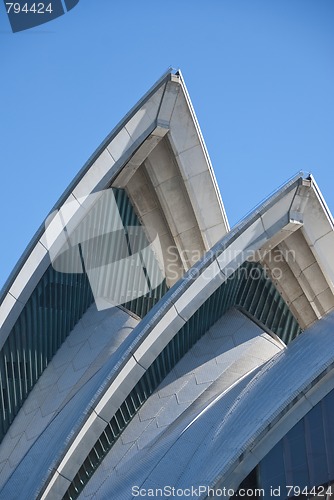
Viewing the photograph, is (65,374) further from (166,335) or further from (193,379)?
(166,335)

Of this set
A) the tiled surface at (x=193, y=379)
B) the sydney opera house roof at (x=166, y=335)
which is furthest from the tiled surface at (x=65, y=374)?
the tiled surface at (x=193, y=379)

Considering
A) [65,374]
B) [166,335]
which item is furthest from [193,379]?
[65,374]

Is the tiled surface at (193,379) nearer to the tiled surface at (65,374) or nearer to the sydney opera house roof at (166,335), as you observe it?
the sydney opera house roof at (166,335)

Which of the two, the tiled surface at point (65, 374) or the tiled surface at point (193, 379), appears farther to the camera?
the tiled surface at point (65, 374)

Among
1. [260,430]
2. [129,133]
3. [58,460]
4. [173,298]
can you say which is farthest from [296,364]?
[129,133]

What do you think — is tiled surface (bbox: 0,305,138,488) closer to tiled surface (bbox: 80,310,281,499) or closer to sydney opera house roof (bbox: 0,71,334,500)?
sydney opera house roof (bbox: 0,71,334,500)

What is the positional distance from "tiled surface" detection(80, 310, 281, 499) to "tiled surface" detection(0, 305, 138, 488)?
7.47 ft

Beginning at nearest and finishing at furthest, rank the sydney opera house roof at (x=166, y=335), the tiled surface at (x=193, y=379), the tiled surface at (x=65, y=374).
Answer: the sydney opera house roof at (x=166, y=335), the tiled surface at (x=193, y=379), the tiled surface at (x=65, y=374)

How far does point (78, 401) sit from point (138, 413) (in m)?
1.36

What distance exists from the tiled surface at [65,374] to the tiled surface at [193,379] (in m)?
2.28

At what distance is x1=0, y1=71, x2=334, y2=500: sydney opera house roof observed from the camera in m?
18.5

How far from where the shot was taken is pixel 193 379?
77.2 feet

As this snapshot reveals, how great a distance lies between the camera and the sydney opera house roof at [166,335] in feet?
60.8

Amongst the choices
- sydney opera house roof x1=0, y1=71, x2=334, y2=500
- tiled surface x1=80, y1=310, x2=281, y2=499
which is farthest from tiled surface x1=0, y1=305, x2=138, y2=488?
tiled surface x1=80, y1=310, x2=281, y2=499
